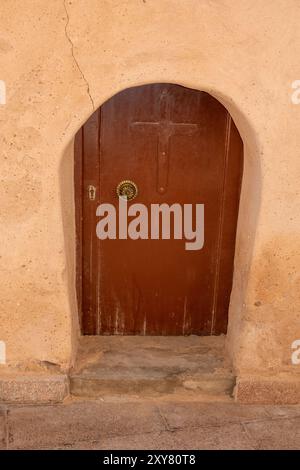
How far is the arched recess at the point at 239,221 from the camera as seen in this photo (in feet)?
10.1

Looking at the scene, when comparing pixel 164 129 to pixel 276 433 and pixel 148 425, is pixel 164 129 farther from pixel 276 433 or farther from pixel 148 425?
pixel 276 433

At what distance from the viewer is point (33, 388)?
3287 mm

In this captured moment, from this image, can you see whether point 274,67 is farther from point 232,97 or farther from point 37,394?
point 37,394

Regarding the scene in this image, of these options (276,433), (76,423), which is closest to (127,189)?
(76,423)

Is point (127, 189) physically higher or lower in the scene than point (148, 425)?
higher

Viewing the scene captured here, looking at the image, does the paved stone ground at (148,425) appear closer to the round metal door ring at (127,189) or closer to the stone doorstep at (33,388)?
the stone doorstep at (33,388)

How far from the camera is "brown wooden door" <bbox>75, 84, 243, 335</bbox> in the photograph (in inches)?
135

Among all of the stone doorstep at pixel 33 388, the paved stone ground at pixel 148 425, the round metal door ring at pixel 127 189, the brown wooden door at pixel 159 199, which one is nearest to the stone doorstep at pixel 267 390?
the paved stone ground at pixel 148 425

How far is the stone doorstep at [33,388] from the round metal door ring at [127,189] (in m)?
1.36

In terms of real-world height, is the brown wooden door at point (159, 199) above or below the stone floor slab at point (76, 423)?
above

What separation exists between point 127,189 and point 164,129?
0.52m
